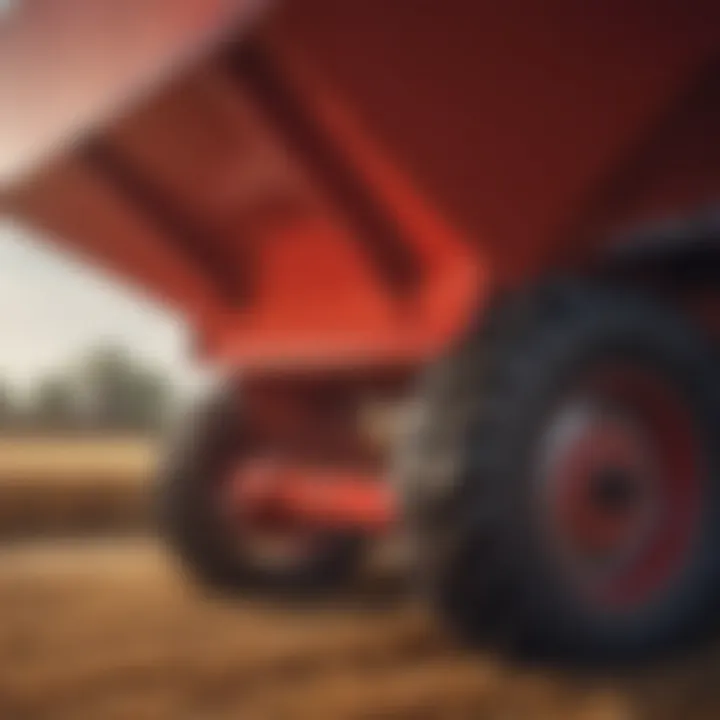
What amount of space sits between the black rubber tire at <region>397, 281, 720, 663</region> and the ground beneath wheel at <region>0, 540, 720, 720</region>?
5cm

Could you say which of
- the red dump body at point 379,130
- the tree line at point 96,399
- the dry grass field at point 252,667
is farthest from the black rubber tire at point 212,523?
the tree line at point 96,399

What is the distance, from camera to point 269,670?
4.96ft

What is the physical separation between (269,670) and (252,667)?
0.07ft

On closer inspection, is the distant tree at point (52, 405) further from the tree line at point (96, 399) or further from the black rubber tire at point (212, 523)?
the black rubber tire at point (212, 523)

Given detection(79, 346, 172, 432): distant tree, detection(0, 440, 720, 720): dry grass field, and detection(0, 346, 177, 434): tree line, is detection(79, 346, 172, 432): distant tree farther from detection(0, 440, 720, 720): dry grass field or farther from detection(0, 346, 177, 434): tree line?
detection(0, 440, 720, 720): dry grass field

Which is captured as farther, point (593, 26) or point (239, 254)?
point (239, 254)

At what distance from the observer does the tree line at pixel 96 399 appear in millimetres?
2980

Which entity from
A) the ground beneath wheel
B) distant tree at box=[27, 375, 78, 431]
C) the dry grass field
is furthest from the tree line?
the ground beneath wheel

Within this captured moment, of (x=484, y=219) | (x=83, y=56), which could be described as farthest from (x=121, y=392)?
(x=484, y=219)

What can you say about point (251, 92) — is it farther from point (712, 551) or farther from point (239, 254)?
point (712, 551)

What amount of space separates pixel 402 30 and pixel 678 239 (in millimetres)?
448

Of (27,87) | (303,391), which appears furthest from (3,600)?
(27,87)

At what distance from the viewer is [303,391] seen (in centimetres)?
212

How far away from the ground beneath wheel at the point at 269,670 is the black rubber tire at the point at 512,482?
0.16ft
